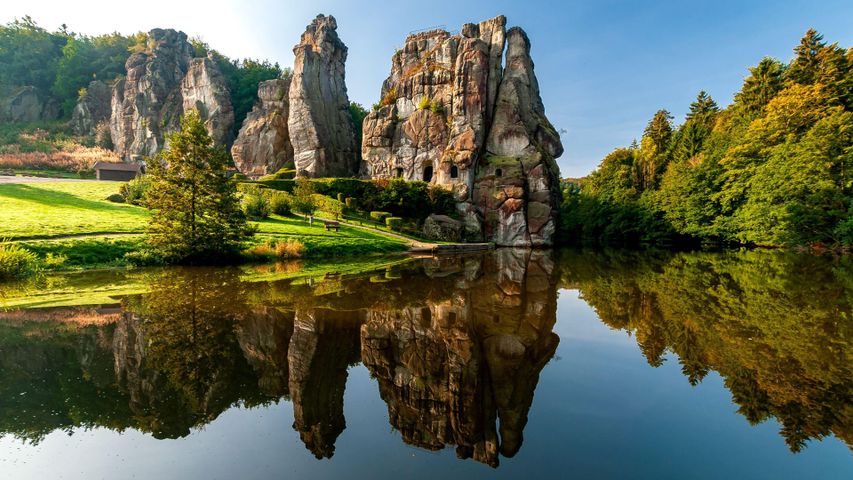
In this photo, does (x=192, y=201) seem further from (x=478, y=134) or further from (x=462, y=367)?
(x=478, y=134)

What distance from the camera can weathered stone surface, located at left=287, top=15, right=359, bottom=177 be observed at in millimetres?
54656

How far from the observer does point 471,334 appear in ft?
27.7

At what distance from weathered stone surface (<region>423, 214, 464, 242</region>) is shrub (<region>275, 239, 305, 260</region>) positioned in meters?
17.0

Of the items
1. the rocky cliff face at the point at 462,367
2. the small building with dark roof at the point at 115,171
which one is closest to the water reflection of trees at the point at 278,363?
the rocky cliff face at the point at 462,367

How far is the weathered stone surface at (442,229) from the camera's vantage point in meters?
38.6

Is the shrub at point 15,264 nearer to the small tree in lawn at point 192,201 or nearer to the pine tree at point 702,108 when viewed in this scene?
the small tree in lawn at point 192,201

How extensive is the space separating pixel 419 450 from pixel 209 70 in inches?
3052

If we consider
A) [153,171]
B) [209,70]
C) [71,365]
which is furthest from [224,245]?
[209,70]

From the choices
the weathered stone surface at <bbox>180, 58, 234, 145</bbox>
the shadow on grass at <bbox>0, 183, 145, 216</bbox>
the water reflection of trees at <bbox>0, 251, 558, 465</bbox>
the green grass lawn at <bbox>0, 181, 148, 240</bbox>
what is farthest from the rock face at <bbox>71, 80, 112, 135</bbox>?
the water reflection of trees at <bbox>0, 251, 558, 465</bbox>

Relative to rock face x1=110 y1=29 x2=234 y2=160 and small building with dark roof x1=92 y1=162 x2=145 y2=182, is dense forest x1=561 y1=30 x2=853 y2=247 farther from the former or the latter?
small building with dark roof x1=92 y1=162 x2=145 y2=182

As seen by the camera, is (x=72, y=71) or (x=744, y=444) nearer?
(x=744, y=444)

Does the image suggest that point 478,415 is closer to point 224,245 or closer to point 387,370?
point 387,370

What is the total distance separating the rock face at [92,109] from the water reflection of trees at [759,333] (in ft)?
305

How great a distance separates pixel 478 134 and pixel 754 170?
29.5 m
